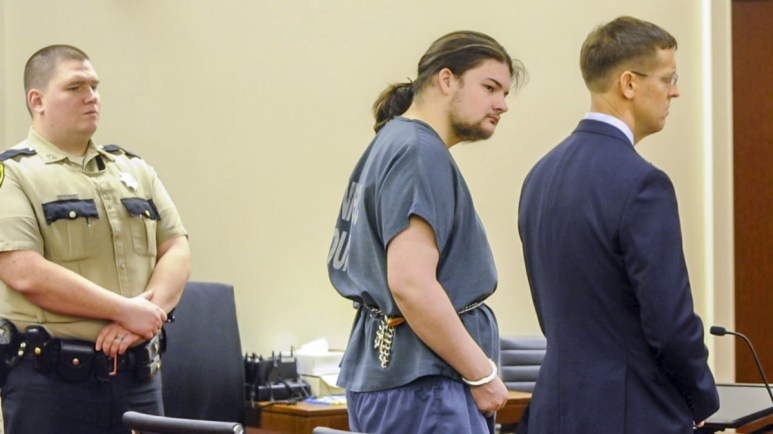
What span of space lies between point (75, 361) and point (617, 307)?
144 cm

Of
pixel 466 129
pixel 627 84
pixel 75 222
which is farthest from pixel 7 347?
pixel 627 84

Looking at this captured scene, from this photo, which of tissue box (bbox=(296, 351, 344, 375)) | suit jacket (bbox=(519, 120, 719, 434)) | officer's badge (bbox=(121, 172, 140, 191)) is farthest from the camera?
tissue box (bbox=(296, 351, 344, 375))

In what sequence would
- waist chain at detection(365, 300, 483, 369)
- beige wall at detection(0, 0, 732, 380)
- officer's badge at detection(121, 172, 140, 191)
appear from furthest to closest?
→ beige wall at detection(0, 0, 732, 380) → officer's badge at detection(121, 172, 140, 191) → waist chain at detection(365, 300, 483, 369)

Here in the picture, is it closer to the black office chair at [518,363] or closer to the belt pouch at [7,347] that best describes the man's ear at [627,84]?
the belt pouch at [7,347]

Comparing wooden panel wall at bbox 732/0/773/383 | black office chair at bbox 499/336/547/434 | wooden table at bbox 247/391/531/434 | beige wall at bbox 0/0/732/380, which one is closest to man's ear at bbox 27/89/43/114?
beige wall at bbox 0/0/732/380

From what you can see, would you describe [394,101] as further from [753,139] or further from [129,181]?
[753,139]

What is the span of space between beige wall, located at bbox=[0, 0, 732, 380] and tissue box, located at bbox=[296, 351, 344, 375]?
290 mm

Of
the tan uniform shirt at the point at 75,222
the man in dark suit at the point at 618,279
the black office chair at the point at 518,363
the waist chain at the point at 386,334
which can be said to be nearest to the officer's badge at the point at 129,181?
the tan uniform shirt at the point at 75,222

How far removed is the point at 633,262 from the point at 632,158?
0.23m

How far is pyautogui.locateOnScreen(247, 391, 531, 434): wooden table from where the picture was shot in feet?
12.7

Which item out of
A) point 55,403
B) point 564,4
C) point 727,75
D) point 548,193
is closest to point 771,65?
point 727,75

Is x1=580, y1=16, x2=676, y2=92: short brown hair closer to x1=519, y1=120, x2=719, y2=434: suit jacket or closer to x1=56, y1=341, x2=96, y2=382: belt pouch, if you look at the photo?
x1=519, y1=120, x2=719, y2=434: suit jacket

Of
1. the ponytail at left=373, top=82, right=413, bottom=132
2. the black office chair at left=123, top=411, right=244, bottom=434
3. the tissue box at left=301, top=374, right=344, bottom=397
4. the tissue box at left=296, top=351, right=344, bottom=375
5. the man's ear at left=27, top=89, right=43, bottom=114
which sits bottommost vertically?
the tissue box at left=301, top=374, right=344, bottom=397

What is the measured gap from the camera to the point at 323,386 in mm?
4230
